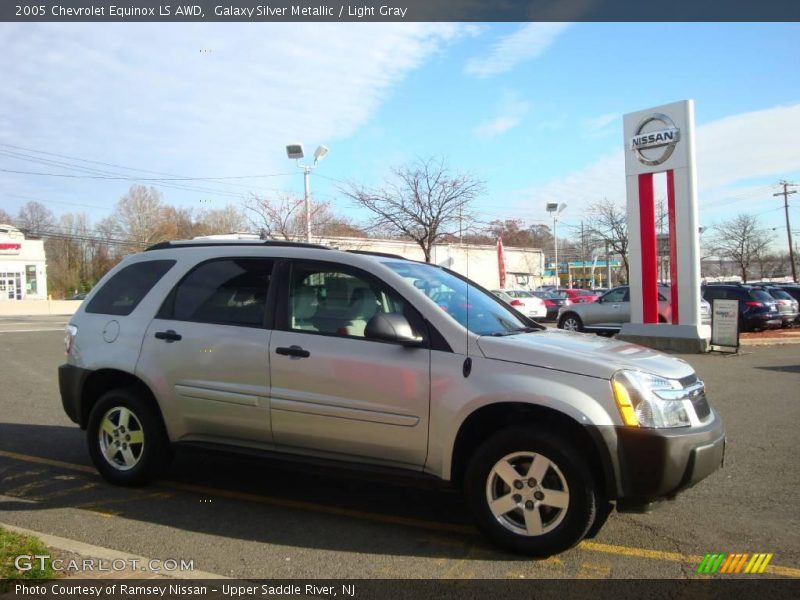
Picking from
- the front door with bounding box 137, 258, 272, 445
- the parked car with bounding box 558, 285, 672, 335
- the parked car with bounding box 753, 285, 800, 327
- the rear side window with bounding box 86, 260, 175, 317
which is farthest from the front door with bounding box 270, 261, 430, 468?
the parked car with bounding box 753, 285, 800, 327

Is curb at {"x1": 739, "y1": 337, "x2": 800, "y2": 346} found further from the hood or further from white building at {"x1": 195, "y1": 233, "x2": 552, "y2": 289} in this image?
the hood

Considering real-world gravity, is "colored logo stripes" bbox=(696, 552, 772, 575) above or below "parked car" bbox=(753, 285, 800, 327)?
below

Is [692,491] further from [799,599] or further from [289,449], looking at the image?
[289,449]

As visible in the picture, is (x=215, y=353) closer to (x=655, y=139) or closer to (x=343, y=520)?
(x=343, y=520)

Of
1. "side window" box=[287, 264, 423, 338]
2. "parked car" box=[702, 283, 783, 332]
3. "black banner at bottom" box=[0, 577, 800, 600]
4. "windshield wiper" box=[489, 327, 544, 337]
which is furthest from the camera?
"parked car" box=[702, 283, 783, 332]

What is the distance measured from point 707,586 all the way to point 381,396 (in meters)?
2.11

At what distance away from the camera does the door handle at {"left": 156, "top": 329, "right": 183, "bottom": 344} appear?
4.93m

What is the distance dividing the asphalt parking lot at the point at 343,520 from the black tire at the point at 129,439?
0.15 m

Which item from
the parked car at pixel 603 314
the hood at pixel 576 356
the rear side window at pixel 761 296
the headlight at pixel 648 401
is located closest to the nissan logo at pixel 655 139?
the parked car at pixel 603 314

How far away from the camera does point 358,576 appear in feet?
11.9

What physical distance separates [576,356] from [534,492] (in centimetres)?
84

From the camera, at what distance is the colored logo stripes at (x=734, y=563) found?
12.1 feet

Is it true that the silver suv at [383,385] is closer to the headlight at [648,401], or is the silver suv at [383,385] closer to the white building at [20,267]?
the headlight at [648,401]

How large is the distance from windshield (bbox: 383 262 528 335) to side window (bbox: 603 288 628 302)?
14723 millimetres
